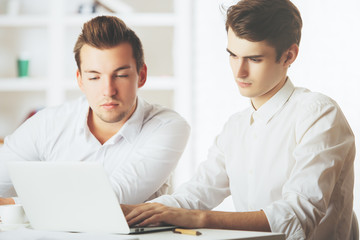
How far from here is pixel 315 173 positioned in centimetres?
139

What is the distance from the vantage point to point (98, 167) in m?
1.13

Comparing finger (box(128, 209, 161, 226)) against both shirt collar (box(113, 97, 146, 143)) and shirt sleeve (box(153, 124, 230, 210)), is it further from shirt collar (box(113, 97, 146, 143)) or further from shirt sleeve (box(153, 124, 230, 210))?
shirt collar (box(113, 97, 146, 143))

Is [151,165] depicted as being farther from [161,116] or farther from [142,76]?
[142,76]

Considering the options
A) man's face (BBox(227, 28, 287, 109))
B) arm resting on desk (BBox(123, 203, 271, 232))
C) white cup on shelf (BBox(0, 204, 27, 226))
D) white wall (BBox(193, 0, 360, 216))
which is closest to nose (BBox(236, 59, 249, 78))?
man's face (BBox(227, 28, 287, 109))

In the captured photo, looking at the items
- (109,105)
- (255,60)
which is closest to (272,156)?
(255,60)

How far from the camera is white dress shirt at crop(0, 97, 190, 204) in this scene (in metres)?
1.94

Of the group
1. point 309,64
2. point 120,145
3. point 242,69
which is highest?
point 242,69

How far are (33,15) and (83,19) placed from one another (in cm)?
42

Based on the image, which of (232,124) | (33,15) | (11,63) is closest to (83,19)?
(33,15)

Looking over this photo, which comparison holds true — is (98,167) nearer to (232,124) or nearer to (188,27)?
(232,124)

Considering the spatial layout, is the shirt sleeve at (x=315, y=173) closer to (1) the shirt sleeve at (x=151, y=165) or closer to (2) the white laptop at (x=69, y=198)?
(2) the white laptop at (x=69, y=198)

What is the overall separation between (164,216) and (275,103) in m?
0.56

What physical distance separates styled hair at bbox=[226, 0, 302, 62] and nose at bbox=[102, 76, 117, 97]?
1.56 ft

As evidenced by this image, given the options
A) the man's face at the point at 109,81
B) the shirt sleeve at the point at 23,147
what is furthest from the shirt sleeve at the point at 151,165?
the shirt sleeve at the point at 23,147
